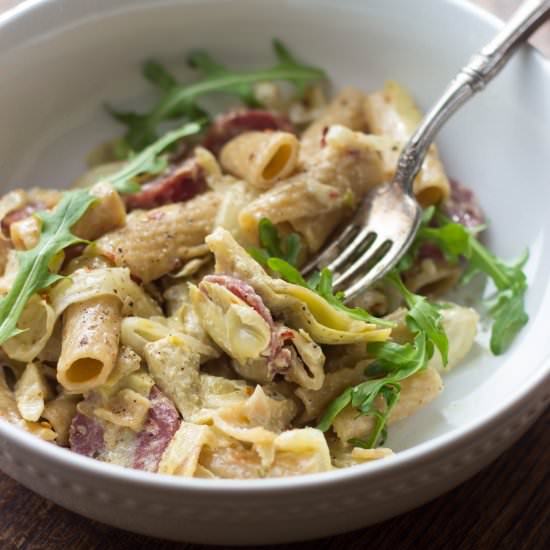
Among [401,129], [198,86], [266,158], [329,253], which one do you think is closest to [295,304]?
[329,253]

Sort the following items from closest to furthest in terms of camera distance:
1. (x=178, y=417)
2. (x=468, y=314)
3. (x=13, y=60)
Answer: (x=178, y=417), (x=468, y=314), (x=13, y=60)

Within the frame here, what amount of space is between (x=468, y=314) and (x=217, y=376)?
0.65 meters

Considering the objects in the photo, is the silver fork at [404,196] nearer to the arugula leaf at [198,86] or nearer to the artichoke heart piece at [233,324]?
the artichoke heart piece at [233,324]

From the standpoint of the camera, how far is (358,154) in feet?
7.89

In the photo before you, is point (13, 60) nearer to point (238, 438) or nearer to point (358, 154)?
point (358, 154)

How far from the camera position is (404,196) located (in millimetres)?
2398

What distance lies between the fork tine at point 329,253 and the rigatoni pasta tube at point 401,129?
215 millimetres

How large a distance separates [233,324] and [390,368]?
39cm

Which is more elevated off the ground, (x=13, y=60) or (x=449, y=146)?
(x=449, y=146)

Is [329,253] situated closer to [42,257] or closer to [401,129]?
[401,129]

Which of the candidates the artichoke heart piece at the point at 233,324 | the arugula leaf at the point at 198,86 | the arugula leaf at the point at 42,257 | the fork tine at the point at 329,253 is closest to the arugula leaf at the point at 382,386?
the artichoke heart piece at the point at 233,324

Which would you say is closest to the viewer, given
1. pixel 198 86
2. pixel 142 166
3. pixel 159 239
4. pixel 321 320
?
pixel 321 320

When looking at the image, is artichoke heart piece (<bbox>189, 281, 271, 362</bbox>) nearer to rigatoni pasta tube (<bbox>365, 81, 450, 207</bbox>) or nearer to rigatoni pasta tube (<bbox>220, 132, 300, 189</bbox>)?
rigatoni pasta tube (<bbox>220, 132, 300, 189</bbox>)

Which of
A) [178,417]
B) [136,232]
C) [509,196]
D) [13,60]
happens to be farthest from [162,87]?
[178,417]
